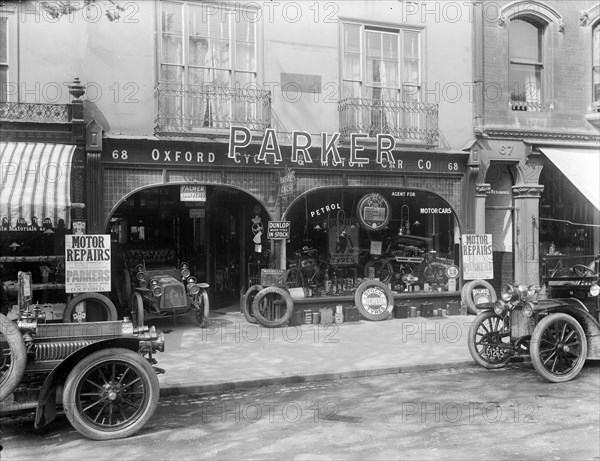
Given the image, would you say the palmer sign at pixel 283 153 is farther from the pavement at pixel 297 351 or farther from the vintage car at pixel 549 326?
the vintage car at pixel 549 326

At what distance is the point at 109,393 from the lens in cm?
588

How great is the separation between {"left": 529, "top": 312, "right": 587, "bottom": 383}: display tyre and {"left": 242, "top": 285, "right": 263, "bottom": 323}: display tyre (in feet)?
19.4

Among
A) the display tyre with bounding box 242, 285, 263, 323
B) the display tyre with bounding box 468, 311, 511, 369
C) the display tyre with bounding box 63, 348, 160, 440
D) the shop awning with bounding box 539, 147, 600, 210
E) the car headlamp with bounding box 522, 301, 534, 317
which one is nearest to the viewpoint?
the display tyre with bounding box 63, 348, 160, 440

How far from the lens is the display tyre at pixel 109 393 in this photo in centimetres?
573

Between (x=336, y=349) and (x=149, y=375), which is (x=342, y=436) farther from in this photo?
(x=336, y=349)

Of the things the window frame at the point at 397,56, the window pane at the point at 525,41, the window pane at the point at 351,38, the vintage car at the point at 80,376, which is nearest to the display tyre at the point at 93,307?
the vintage car at the point at 80,376

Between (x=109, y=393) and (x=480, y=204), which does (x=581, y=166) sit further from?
(x=109, y=393)

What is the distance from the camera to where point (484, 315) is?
879cm

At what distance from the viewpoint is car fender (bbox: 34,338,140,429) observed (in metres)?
5.70

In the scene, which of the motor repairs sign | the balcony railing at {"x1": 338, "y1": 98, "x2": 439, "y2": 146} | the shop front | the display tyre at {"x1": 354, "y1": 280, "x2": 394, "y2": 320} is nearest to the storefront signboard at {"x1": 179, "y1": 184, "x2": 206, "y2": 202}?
the shop front

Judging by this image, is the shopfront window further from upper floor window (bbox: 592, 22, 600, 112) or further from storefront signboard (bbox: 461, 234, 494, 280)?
upper floor window (bbox: 592, 22, 600, 112)

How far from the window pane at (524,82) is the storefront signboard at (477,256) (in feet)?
11.9

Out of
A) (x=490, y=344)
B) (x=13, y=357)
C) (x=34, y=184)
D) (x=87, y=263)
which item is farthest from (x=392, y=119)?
(x=13, y=357)

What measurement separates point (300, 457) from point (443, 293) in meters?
9.20
